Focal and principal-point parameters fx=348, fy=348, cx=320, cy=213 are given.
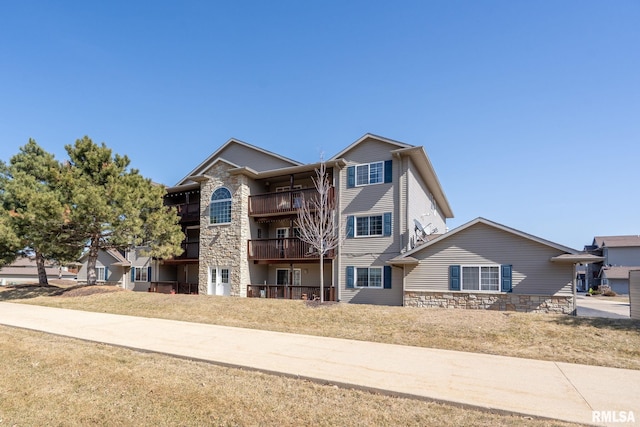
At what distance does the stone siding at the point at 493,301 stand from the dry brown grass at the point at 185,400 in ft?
39.6

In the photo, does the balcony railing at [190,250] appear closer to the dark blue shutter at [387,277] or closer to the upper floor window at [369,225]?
the upper floor window at [369,225]

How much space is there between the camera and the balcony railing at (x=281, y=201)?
68.1 feet

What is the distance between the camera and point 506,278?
52.3 feet

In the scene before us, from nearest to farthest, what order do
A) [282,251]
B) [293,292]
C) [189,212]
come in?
1. [293,292]
2. [282,251]
3. [189,212]

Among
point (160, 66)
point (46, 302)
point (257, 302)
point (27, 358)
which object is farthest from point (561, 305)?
point (46, 302)

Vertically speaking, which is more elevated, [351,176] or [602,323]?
[351,176]

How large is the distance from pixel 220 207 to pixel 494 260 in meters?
16.4

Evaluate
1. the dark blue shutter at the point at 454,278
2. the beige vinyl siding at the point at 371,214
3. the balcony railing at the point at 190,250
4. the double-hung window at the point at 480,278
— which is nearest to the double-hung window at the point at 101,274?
the balcony railing at the point at 190,250

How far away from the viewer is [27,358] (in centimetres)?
785

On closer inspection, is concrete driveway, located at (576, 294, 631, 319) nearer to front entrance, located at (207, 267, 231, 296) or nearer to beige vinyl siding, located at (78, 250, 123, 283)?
front entrance, located at (207, 267, 231, 296)

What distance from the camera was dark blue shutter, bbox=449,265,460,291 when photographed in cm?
1686

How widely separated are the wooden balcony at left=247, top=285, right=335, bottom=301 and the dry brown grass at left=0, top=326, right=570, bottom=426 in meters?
12.6

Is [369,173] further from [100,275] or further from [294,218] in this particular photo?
[100,275]

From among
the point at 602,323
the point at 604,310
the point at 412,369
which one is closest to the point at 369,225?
the point at 602,323
